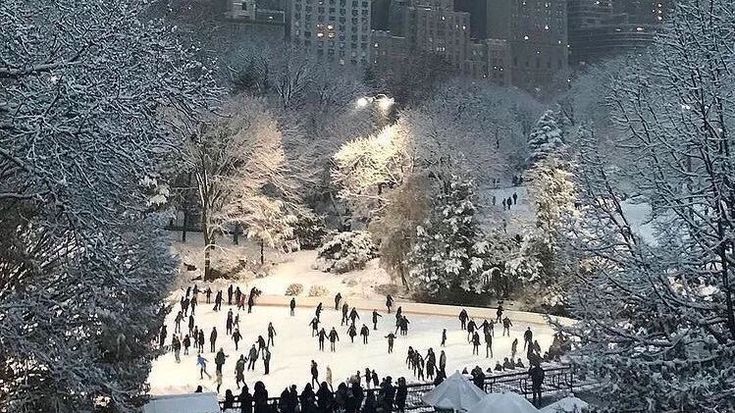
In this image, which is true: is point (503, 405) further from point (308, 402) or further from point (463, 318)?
point (463, 318)

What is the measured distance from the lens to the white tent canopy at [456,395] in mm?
15969

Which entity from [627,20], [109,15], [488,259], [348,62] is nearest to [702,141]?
[109,15]

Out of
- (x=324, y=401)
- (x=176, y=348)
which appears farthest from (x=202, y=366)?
(x=324, y=401)

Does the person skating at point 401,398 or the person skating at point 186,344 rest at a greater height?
the person skating at point 401,398

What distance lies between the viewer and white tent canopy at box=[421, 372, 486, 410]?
1597cm

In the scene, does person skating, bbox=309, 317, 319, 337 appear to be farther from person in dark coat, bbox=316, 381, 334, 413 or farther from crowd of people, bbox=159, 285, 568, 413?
person in dark coat, bbox=316, 381, 334, 413

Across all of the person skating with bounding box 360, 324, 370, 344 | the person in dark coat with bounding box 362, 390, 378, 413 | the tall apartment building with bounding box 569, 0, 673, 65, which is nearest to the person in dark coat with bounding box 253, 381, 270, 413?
the person in dark coat with bounding box 362, 390, 378, 413

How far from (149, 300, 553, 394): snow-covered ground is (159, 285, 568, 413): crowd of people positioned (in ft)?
0.92

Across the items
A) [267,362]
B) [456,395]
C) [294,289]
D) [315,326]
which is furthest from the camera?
[294,289]

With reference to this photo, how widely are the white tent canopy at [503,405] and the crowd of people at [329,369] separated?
299cm

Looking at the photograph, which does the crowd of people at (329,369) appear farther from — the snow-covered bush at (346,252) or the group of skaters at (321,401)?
the snow-covered bush at (346,252)

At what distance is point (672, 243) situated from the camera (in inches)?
364

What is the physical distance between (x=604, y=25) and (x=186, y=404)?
16055 cm

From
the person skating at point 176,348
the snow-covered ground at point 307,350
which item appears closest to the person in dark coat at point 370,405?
the snow-covered ground at point 307,350
